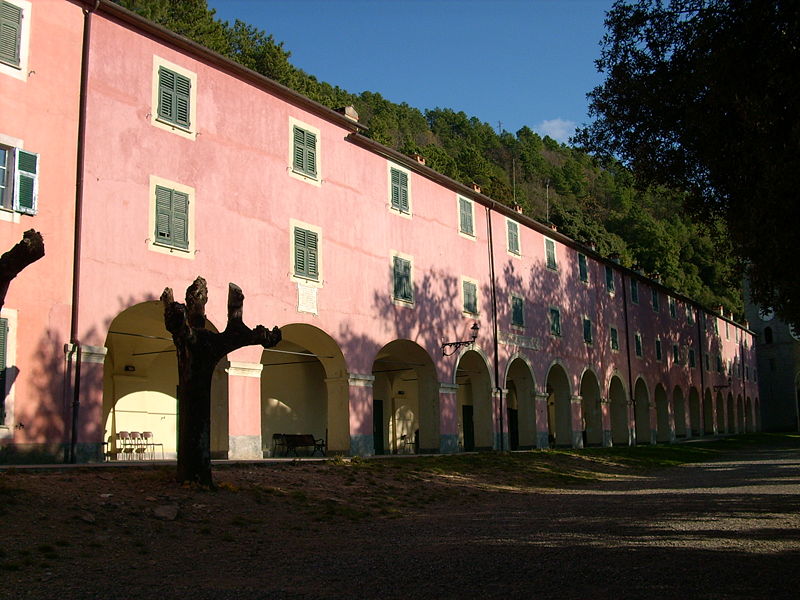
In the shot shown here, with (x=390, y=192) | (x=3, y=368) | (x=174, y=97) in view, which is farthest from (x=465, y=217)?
(x=3, y=368)

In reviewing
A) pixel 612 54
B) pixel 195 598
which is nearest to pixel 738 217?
pixel 612 54

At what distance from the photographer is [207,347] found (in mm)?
13773

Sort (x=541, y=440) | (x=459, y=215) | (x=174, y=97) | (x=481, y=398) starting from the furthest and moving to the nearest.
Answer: (x=541, y=440) < (x=481, y=398) < (x=459, y=215) < (x=174, y=97)

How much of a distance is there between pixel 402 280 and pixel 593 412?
659 inches

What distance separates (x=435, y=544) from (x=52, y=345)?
874 cm

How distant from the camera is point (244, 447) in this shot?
19.2 meters

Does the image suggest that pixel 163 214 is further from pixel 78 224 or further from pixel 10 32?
pixel 10 32

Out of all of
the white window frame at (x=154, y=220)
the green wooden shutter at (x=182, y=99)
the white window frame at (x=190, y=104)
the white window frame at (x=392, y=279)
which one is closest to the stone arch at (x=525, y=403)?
the white window frame at (x=392, y=279)

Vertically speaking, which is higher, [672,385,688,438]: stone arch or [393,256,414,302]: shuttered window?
[393,256,414,302]: shuttered window

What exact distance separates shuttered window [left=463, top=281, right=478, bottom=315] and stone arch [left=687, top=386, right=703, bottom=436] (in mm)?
29598

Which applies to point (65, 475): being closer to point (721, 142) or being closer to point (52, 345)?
point (52, 345)

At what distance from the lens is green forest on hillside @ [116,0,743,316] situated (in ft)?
144

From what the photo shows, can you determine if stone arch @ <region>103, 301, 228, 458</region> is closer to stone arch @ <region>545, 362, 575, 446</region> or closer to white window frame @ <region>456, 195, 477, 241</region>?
white window frame @ <region>456, 195, 477, 241</region>

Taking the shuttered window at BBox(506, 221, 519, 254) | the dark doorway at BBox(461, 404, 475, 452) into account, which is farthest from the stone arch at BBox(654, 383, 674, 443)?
the shuttered window at BBox(506, 221, 519, 254)
